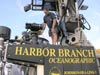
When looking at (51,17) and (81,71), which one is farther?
(51,17)

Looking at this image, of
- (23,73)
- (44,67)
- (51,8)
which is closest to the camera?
(44,67)

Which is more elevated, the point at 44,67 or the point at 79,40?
the point at 79,40

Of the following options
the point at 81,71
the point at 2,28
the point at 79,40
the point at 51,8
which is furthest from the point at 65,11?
the point at 81,71

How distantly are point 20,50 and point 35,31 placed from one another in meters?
2.30

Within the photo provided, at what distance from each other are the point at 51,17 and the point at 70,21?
92cm

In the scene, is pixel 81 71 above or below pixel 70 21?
below

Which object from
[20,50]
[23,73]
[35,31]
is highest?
[35,31]

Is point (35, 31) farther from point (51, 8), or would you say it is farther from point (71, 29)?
point (51, 8)

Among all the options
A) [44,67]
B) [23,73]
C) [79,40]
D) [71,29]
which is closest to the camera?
[44,67]

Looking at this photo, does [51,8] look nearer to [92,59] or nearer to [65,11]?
[65,11]

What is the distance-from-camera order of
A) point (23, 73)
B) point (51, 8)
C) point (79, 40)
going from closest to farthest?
1. point (23, 73)
2. point (79, 40)
3. point (51, 8)

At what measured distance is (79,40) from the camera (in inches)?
285

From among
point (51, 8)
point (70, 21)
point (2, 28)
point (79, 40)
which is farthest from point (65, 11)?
point (2, 28)

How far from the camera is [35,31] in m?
7.93
